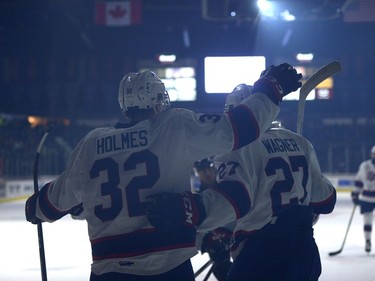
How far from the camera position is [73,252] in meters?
7.54

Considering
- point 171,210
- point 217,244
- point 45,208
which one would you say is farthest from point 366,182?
point 171,210

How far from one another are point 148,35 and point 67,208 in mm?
17746

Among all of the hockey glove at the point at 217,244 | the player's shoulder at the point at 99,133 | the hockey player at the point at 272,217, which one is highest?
the player's shoulder at the point at 99,133

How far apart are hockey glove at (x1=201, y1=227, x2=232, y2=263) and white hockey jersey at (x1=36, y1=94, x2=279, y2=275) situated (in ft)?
3.19

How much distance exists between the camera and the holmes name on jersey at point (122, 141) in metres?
2.19

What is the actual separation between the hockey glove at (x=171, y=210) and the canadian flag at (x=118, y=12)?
11.4 meters

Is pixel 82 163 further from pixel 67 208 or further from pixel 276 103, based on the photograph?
pixel 276 103

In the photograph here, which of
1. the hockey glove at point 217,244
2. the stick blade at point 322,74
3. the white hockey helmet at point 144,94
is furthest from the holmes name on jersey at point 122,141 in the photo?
the hockey glove at point 217,244

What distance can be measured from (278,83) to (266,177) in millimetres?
492

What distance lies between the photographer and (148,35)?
19.9m

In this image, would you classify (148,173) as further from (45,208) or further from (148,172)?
(45,208)

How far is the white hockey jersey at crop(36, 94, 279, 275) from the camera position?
2.15 meters

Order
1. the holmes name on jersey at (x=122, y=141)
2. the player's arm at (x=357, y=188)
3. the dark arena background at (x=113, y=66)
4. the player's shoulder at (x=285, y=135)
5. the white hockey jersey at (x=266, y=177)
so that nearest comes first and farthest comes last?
the holmes name on jersey at (x=122, y=141), the white hockey jersey at (x=266, y=177), the player's shoulder at (x=285, y=135), the player's arm at (x=357, y=188), the dark arena background at (x=113, y=66)

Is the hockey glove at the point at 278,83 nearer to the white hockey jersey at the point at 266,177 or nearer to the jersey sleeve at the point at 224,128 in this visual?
the jersey sleeve at the point at 224,128
